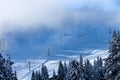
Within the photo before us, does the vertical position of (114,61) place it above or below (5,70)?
above

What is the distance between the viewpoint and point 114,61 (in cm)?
2420

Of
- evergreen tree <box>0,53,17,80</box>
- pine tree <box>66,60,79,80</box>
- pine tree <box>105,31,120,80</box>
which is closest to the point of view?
evergreen tree <box>0,53,17,80</box>

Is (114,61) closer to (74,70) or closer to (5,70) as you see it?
(5,70)

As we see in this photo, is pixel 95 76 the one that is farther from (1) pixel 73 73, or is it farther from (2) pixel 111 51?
(2) pixel 111 51

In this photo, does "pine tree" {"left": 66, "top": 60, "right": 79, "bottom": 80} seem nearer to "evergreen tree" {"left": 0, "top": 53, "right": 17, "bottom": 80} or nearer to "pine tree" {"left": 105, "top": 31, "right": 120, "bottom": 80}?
"pine tree" {"left": 105, "top": 31, "right": 120, "bottom": 80}

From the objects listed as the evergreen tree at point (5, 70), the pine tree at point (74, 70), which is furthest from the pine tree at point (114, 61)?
the pine tree at point (74, 70)

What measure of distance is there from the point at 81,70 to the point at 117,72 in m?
12.7

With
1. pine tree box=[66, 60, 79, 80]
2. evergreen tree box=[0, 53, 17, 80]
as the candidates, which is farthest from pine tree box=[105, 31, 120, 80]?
pine tree box=[66, 60, 79, 80]

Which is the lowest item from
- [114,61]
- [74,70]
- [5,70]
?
[74,70]

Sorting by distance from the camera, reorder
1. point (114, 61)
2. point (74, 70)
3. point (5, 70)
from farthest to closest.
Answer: point (74, 70)
point (114, 61)
point (5, 70)

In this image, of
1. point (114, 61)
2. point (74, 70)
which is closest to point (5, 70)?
point (114, 61)

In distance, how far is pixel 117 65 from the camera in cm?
2394

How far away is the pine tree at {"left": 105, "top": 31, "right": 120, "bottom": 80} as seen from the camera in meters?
24.0

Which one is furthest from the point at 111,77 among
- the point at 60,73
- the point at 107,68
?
the point at 60,73
